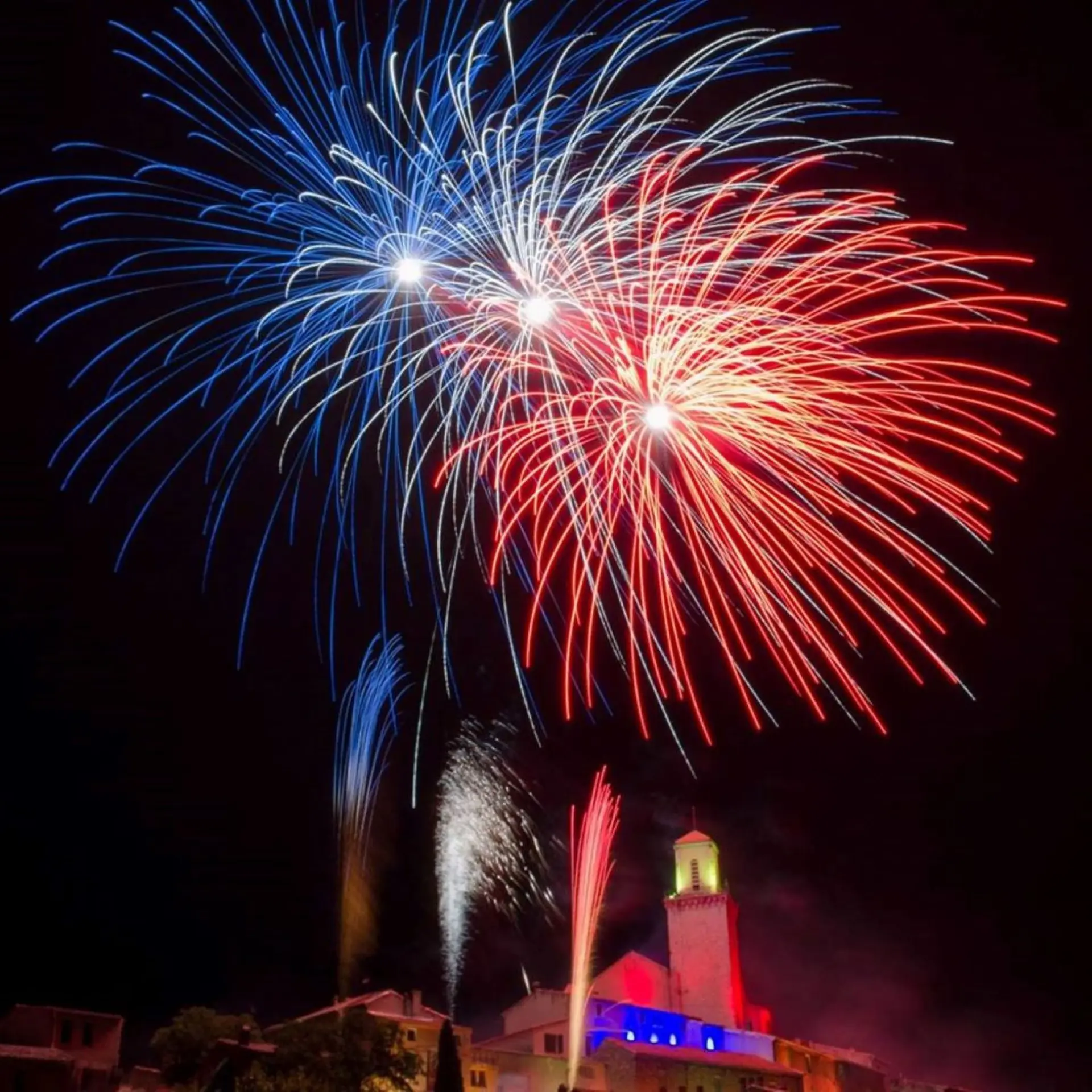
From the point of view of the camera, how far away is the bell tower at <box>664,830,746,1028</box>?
75312 mm

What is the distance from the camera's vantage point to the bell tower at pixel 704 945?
247 feet

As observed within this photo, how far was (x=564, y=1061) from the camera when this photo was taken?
189ft

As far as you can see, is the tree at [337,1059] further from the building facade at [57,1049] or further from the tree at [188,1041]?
the building facade at [57,1049]

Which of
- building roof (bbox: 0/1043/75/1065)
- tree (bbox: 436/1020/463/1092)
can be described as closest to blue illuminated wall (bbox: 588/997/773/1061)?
tree (bbox: 436/1020/463/1092)

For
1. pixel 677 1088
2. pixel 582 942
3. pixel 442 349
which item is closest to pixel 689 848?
pixel 677 1088

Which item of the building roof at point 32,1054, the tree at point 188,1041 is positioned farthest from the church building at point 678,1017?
the building roof at point 32,1054

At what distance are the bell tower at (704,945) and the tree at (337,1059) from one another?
37897 millimetres

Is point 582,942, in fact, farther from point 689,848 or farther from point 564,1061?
point 689,848

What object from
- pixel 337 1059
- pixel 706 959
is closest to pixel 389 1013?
pixel 337 1059

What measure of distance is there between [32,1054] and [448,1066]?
11.5 metres

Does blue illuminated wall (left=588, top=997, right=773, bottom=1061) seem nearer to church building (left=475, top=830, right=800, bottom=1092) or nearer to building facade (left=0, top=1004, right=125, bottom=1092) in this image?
church building (left=475, top=830, right=800, bottom=1092)

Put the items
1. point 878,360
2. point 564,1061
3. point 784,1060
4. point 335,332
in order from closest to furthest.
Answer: point 878,360
point 335,332
point 564,1061
point 784,1060

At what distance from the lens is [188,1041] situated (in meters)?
38.9

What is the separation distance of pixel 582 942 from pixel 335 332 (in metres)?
25.4
